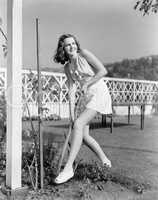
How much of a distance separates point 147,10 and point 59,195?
4.60 ft

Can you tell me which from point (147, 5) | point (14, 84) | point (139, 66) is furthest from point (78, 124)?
point (139, 66)

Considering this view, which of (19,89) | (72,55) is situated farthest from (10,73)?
(72,55)

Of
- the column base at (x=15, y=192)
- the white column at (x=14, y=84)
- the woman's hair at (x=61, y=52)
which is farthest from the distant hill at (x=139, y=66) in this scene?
the column base at (x=15, y=192)

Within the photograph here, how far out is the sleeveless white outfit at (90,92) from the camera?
80.4 inches

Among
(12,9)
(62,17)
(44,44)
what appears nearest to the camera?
(12,9)

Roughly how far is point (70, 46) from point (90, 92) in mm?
342

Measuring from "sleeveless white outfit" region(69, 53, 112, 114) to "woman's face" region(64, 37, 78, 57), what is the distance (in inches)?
2.4

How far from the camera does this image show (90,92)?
2.04 m

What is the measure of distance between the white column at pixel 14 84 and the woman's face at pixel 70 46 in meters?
0.36

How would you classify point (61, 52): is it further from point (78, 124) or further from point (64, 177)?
point (64, 177)

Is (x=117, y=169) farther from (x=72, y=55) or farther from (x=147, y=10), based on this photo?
(x=147, y=10)

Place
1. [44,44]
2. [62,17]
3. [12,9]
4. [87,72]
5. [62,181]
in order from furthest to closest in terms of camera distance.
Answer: [62,17] → [44,44] → [87,72] → [62,181] → [12,9]

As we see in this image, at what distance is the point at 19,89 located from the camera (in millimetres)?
1798

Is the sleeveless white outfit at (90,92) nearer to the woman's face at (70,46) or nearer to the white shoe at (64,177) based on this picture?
the woman's face at (70,46)
